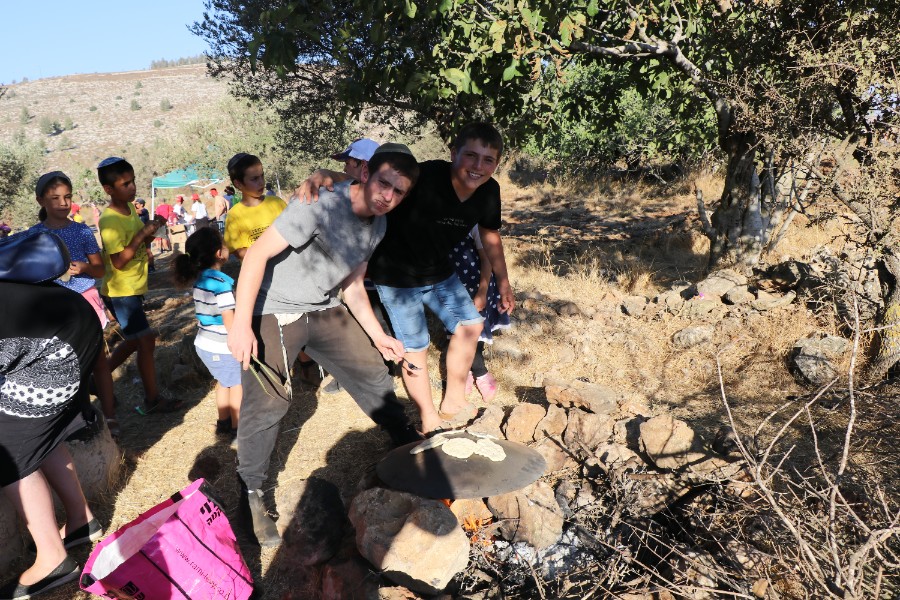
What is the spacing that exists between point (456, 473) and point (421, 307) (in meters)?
1.21

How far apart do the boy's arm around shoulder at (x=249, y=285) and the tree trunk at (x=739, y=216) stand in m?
5.14

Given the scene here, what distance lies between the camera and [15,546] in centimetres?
289

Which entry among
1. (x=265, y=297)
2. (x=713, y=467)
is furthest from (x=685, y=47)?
(x=265, y=297)

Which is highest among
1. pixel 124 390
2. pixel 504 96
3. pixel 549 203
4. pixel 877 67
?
pixel 877 67

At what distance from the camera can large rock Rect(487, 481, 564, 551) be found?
2.82m

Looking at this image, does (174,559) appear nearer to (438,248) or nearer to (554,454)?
(554,454)

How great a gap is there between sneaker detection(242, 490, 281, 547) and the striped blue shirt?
1150 mm

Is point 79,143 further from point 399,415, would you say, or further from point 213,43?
point 399,415

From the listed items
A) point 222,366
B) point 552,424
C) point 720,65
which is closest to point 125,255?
point 222,366

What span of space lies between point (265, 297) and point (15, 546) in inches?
69.9

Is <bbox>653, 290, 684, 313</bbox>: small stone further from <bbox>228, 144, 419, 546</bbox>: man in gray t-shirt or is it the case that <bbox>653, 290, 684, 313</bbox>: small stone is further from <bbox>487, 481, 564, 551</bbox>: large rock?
<bbox>228, 144, 419, 546</bbox>: man in gray t-shirt

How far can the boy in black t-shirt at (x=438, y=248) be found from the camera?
3438 mm

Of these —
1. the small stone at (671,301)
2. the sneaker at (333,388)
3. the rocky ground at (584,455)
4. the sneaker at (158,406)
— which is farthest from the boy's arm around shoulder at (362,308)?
the small stone at (671,301)

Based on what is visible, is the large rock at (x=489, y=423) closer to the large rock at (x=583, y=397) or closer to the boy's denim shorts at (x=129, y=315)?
the large rock at (x=583, y=397)
